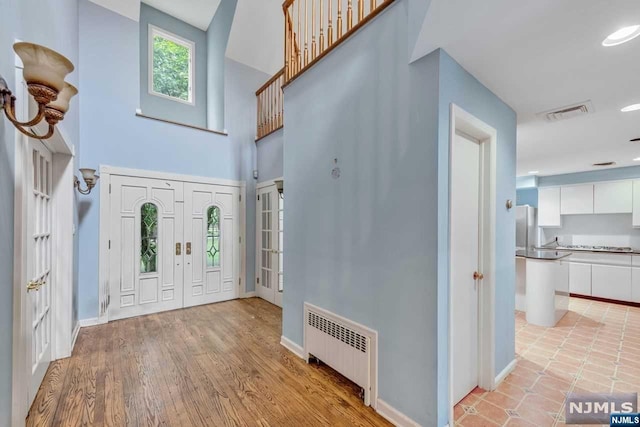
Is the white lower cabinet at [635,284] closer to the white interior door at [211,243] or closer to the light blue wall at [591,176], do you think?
the light blue wall at [591,176]

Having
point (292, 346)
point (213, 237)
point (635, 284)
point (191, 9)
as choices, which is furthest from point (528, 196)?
point (191, 9)

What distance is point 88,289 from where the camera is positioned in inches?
138

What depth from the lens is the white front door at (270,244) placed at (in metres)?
4.39

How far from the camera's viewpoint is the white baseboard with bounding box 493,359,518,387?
223cm

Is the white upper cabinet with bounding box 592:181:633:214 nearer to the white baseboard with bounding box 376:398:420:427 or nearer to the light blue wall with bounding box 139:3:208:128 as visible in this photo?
the white baseboard with bounding box 376:398:420:427

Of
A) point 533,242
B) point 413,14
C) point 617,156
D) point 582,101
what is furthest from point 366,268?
point 533,242

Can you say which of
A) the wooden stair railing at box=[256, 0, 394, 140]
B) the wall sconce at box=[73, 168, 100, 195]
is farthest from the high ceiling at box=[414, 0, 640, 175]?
the wall sconce at box=[73, 168, 100, 195]

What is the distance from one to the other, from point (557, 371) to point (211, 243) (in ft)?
15.4

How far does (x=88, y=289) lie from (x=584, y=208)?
28.7 ft

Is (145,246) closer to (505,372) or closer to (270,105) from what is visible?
(270,105)

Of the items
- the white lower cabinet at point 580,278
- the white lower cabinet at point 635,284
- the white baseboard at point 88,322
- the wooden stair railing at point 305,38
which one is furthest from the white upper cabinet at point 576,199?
the white baseboard at point 88,322

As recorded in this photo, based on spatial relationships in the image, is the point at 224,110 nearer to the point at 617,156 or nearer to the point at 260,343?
the point at 260,343

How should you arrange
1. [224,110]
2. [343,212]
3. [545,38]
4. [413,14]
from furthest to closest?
1. [224,110]
2. [343,212]
3. [413,14]
4. [545,38]

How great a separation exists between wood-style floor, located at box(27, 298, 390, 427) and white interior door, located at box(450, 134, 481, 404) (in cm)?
79
